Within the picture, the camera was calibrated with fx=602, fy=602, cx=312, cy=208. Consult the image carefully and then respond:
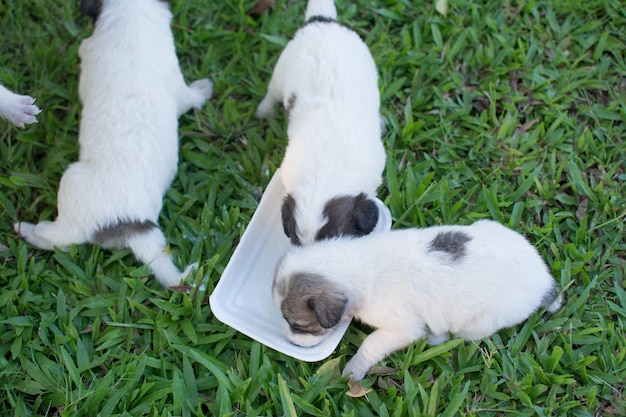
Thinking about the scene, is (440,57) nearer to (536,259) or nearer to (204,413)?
(536,259)

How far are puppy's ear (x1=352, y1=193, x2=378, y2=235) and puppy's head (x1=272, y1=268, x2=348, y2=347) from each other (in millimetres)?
533

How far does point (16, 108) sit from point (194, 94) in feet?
5.02

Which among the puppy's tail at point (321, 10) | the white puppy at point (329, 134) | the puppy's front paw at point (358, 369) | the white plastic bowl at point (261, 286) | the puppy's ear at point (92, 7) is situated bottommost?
the puppy's front paw at point (358, 369)

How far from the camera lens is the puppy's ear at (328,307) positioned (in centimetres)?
370

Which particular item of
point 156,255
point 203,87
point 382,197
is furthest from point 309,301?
point 203,87

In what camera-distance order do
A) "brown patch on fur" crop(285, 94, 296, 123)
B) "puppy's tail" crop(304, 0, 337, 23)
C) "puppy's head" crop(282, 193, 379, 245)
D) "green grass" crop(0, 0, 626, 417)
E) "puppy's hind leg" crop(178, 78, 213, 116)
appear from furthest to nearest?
"puppy's hind leg" crop(178, 78, 213, 116), "puppy's tail" crop(304, 0, 337, 23), "brown patch on fur" crop(285, 94, 296, 123), "green grass" crop(0, 0, 626, 417), "puppy's head" crop(282, 193, 379, 245)

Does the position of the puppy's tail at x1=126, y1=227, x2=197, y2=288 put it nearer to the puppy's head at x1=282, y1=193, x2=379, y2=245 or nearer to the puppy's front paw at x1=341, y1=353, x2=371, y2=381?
the puppy's head at x1=282, y1=193, x2=379, y2=245

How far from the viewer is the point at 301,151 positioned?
4.38 metres

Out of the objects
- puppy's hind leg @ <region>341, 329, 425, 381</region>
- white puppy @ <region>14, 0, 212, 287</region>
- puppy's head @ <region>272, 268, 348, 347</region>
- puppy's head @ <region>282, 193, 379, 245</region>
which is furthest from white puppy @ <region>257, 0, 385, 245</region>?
white puppy @ <region>14, 0, 212, 287</region>

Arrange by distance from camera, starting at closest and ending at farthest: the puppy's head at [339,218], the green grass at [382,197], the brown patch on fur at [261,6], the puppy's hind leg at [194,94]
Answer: the puppy's head at [339,218] → the green grass at [382,197] → the puppy's hind leg at [194,94] → the brown patch on fur at [261,6]

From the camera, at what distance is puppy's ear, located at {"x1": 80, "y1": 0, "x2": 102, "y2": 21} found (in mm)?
5031

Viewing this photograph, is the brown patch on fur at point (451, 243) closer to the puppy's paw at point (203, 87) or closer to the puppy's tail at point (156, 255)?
the puppy's tail at point (156, 255)

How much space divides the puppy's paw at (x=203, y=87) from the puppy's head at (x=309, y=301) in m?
2.34

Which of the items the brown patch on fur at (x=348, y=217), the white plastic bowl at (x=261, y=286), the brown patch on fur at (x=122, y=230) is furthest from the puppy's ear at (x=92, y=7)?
the brown patch on fur at (x=348, y=217)
